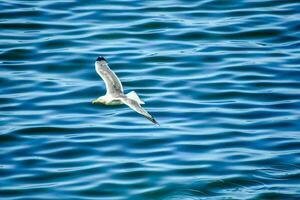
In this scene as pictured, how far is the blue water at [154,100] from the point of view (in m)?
11.4

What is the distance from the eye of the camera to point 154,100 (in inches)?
532

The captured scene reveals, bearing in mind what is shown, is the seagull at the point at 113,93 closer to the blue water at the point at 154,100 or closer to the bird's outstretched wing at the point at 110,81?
the bird's outstretched wing at the point at 110,81

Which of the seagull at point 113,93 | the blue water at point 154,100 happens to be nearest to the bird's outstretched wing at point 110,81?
the seagull at point 113,93

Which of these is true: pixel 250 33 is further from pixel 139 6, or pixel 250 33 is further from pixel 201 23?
pixel 139 6

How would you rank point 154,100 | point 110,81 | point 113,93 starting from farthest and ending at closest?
point 154,100 < point 110,81 < point 113,93

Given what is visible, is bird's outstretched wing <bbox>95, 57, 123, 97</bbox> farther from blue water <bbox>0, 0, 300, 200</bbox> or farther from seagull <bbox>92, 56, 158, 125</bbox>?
blue water <bbox>0, 0, 300, 200</bbox>

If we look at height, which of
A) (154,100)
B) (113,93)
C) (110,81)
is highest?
(154,100)

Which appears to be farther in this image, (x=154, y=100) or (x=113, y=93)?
(x=154, y=100)

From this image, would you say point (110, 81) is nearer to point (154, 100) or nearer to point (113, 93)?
point (113, 93)

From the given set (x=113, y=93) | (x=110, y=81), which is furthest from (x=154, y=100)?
(x=113, y=93)

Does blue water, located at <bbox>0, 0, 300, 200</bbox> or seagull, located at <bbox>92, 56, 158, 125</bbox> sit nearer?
seagull, located at <bbox>92, 56, 158, 125</bbox>

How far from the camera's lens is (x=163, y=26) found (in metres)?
16.1

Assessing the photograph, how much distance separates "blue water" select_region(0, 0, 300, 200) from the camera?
11.4m

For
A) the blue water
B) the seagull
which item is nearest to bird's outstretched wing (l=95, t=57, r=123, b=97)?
the seagull
